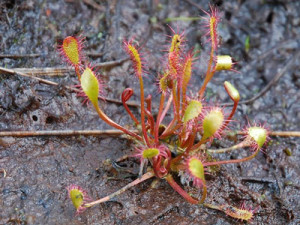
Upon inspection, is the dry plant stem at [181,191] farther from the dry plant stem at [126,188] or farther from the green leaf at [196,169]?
the green leaf at [196,169]

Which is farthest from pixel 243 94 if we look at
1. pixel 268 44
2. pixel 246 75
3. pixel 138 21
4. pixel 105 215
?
pixel 105 215

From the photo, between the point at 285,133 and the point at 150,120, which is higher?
the point at 150,120

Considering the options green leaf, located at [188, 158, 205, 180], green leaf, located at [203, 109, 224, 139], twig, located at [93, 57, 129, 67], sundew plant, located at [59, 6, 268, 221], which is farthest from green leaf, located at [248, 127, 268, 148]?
twig, located at [93, 57, 129, 67]

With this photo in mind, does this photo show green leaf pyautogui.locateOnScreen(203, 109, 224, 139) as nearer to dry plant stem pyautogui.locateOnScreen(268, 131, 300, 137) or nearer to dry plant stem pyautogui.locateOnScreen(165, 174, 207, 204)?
dry plant stem pyautogui.locateOnScreen(165, 174, 207, 204)

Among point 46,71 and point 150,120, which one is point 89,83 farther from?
point 46,71

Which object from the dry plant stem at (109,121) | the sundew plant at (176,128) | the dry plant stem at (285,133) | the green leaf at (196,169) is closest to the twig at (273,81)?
the dry plant stem at (285,133)

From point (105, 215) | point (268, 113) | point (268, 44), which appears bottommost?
point (105, 215)

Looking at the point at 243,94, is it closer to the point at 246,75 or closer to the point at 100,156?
the point at 246,75

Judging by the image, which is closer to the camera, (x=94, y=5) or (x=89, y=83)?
(x=89, y=83)

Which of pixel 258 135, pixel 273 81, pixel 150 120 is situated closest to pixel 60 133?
pixel 150 120
